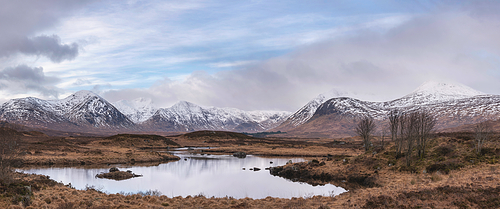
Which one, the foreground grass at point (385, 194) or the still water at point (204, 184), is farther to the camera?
the still water at point (204, 184)

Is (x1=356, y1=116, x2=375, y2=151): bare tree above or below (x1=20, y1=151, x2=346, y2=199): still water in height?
above

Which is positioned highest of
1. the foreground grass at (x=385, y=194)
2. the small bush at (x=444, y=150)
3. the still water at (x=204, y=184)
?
the small bush at (x=444, y=150)

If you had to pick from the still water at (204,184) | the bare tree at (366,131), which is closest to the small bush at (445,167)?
the still water at (204,184)

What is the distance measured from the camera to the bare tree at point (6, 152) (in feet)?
74.6

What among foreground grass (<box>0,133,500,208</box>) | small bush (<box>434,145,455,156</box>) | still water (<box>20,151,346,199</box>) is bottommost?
still water (<box>20,151,346,199</box>)

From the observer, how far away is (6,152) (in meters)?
24.7

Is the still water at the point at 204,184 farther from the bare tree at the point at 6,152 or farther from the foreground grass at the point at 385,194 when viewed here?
the bare tree at the point at 6,152

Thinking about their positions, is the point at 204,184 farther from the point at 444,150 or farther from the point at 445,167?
the point at 444,150

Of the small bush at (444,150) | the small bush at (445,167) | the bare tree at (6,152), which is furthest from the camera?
the small bush at (444,150)

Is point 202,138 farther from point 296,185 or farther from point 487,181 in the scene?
point 487,181

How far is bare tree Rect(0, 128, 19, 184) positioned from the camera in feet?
74.6

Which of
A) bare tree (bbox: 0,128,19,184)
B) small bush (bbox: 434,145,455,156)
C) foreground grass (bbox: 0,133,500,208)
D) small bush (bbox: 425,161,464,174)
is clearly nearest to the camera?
foreground grass (bbox: 0,133,500,208)

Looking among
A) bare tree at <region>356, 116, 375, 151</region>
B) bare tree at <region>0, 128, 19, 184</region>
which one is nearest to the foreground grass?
bare tree at <region>0, 128, 19, 184</region>

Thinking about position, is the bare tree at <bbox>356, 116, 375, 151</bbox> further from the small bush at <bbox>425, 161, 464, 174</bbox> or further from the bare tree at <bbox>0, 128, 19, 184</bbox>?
the bare tree at <bbox>0, 128, 19, 184</bbox>
